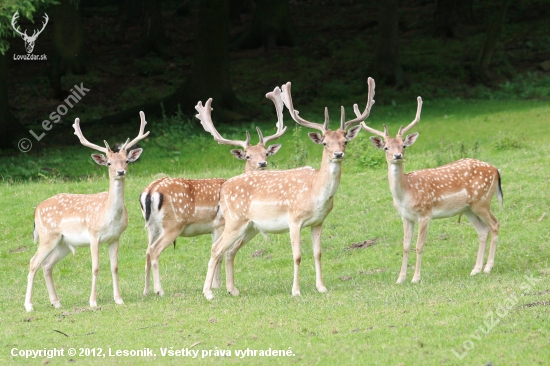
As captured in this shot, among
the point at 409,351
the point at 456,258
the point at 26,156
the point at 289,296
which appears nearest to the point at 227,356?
the point at 409,351

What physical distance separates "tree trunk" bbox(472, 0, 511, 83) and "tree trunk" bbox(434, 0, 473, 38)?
181 inches

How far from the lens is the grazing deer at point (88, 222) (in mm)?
10172

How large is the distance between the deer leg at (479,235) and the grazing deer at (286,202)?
77.9 inches

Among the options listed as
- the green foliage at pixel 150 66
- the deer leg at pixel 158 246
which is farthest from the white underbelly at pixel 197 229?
the green foliage at pixel 150 66

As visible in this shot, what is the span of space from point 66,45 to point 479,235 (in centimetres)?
2085

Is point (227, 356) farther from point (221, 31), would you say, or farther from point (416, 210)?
point (221, 31)

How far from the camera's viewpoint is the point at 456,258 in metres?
11.8

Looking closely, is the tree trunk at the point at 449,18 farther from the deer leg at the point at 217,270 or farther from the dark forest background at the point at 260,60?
the deer leg at the point at 217,270

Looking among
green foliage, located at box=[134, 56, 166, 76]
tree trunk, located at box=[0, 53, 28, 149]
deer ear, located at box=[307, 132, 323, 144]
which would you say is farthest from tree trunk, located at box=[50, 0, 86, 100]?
deer ear, located at box=[307, 132, 323, 144]

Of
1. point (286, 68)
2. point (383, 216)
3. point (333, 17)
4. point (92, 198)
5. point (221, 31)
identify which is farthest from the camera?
point (333, 17)

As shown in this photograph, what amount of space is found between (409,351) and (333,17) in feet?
101

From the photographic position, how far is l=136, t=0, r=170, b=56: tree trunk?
32.9 metres

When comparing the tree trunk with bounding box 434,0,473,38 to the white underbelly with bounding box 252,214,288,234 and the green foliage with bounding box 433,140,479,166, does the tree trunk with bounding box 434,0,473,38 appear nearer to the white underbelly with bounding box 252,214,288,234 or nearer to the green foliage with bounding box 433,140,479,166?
the green foliage with bounding box 433,140,479,166

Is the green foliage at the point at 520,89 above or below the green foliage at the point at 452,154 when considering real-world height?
below
